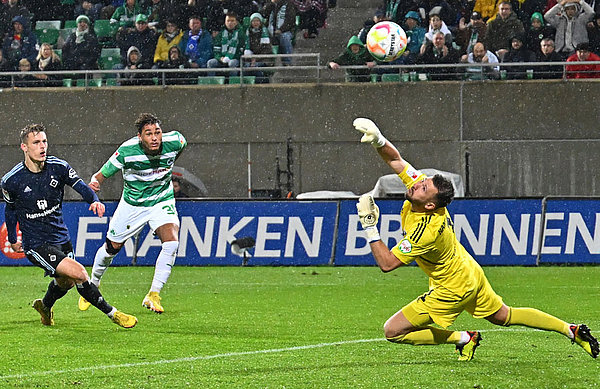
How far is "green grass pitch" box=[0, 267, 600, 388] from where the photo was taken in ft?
23.3

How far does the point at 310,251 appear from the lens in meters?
17.1

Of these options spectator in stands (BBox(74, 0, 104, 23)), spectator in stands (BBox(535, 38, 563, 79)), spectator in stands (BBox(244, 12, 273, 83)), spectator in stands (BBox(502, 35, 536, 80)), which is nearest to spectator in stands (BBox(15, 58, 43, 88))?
spectator in stands (BBox(74, 0, 104, 23))

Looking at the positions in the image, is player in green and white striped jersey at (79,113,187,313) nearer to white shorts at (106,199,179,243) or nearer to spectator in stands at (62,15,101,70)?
white shorts at (106,199,179,243)

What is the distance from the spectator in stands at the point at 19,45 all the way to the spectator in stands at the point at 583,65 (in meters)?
12.0

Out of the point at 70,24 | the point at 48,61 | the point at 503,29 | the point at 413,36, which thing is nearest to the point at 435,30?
the point at 413,36

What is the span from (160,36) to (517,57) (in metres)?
7.83

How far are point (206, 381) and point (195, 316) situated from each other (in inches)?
157

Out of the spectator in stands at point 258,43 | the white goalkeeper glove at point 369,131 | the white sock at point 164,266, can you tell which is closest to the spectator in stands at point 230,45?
the spectator in stands at point 258,43

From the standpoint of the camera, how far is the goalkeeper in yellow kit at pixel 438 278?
7.32 metres

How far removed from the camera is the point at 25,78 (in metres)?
23.1

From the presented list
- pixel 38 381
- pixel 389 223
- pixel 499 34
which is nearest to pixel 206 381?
pixel 38 381

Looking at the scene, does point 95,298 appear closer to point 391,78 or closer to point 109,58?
point 391,78

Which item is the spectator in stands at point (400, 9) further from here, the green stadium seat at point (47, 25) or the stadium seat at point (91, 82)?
the green stadium seat at point (47, 25)

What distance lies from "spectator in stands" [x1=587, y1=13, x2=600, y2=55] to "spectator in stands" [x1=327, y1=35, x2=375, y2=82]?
4448 mm
